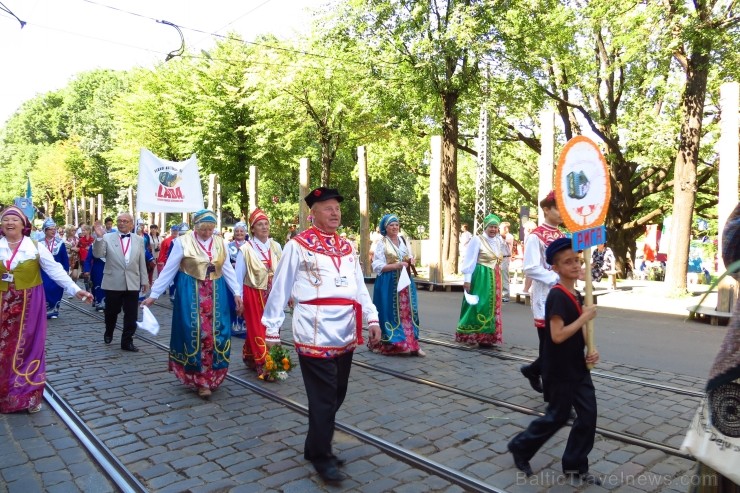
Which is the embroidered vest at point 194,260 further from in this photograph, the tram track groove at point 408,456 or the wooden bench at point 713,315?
the wooden bench at point 713,315

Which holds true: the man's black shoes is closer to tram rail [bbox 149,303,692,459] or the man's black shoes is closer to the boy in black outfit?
the boy in black outfit

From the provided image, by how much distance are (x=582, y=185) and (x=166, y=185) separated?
8.37 m

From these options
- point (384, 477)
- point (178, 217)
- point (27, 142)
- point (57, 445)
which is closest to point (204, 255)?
point (57, 445)

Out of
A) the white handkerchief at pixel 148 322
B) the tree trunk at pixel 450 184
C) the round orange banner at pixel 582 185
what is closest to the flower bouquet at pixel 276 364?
the white handkerchief at pixel 148 322

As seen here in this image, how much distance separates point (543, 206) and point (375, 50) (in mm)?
15619

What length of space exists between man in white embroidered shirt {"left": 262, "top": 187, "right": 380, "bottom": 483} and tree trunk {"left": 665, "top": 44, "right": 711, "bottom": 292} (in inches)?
519

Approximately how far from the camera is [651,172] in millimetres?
24281

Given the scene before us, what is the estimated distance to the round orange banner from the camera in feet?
12.0

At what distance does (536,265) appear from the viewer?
5586 mm

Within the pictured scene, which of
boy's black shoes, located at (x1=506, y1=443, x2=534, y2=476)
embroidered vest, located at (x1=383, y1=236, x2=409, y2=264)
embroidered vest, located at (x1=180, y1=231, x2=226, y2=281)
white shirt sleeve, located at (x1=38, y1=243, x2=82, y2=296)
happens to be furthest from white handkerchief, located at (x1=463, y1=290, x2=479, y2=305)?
white shirt sleeve, located at (x1=38, y1=243, x2=82, y2=296)

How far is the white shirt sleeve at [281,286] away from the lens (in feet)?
13.6

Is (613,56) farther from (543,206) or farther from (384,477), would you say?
(384,477)

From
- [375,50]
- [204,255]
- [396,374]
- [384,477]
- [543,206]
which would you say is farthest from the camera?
[375,50]

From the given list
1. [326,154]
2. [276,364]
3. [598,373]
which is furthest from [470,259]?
[326,154]
